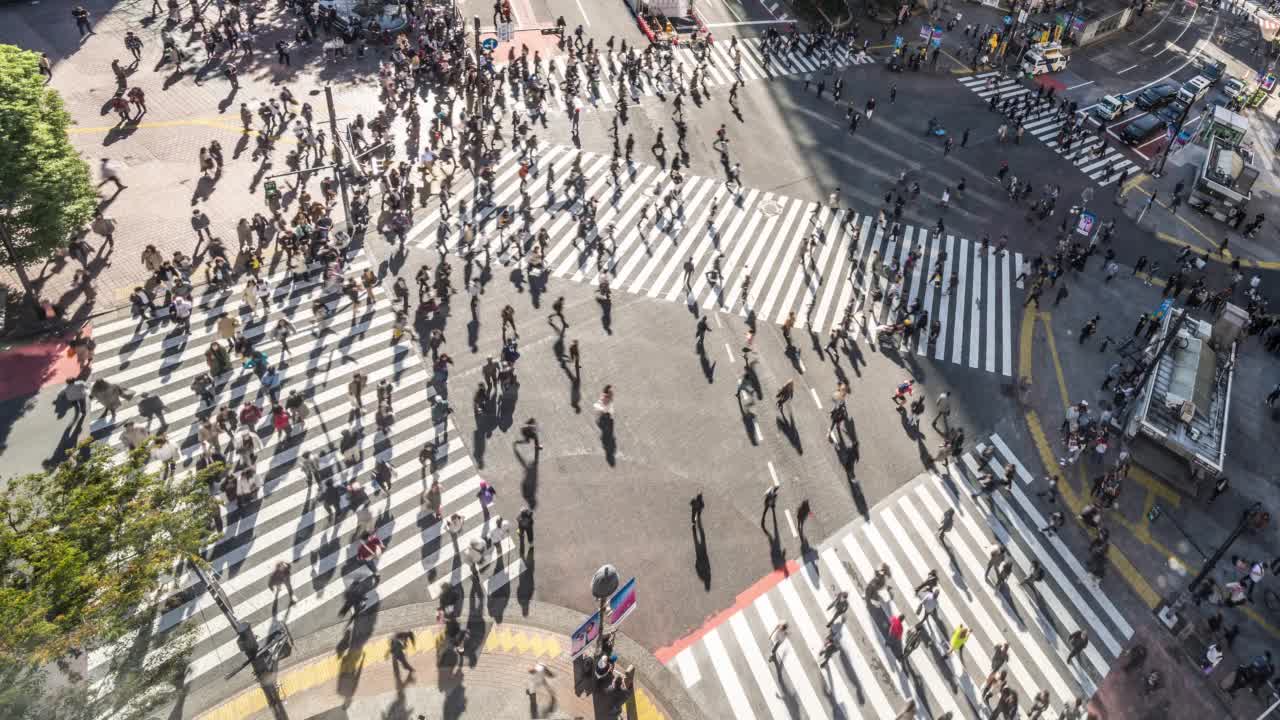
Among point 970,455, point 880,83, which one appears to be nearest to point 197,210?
point 970,455

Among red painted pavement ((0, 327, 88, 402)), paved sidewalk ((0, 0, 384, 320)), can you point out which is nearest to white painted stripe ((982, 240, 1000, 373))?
paved sidewalk ((0, 0, 384, 320))

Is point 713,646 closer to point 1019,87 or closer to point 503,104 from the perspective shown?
point 503,104

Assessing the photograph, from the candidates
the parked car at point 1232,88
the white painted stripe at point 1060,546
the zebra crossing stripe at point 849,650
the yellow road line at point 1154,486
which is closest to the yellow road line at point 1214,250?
the yellow road line at point 1154,486

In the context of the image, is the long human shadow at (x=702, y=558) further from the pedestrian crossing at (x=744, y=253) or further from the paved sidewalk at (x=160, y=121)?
the paved sidewalk at (x=160, y=121)

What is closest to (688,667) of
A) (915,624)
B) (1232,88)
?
(915,624)

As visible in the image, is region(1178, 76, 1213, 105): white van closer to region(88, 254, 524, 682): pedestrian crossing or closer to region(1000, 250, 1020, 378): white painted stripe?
region(1000, 250, 1020, 378): white painted stripe

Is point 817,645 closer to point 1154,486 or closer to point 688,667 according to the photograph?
point 688,667
